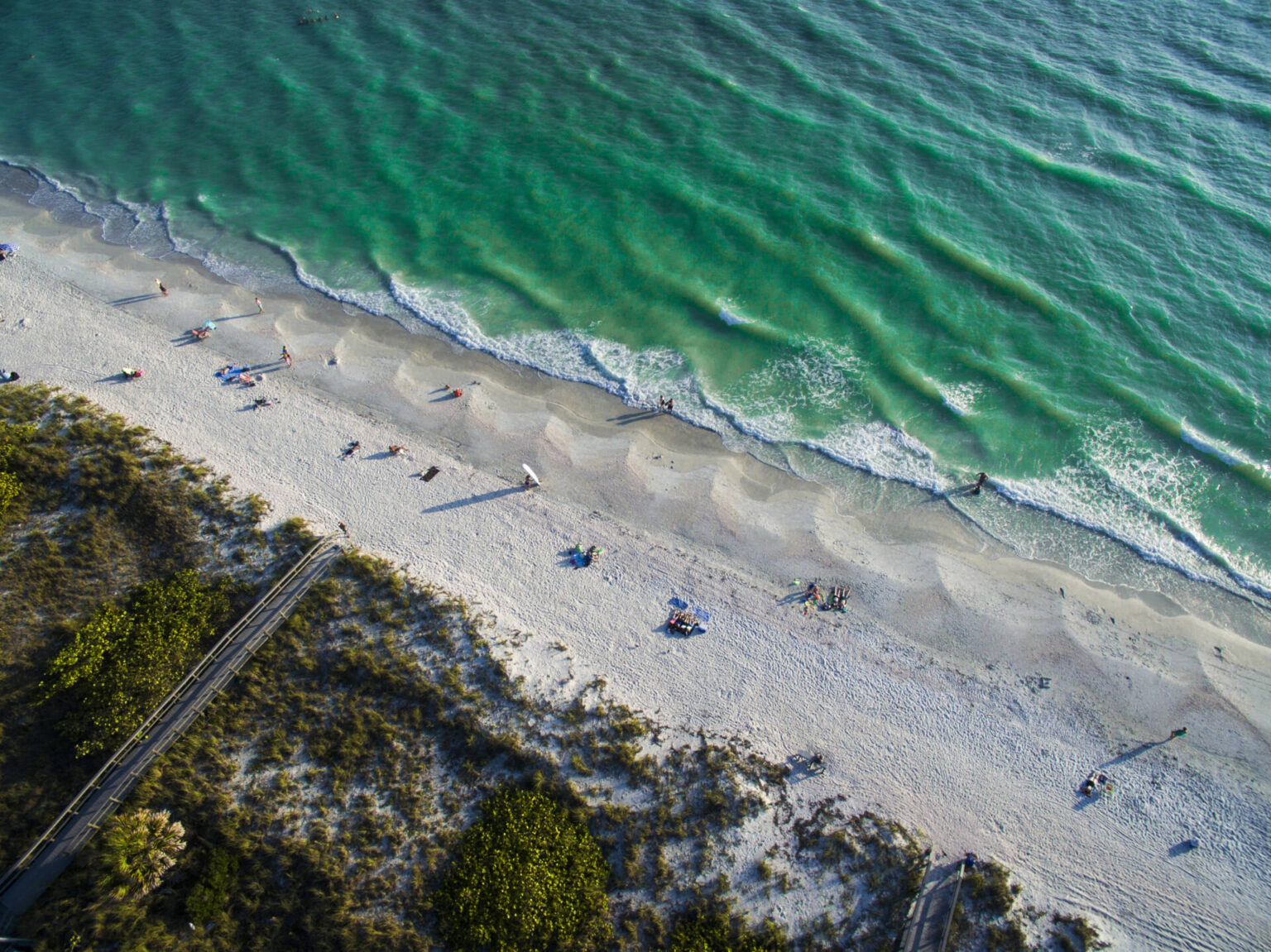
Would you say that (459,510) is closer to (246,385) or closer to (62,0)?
(246,385)

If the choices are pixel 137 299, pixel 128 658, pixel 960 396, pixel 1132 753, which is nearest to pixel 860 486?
pixel 960 396

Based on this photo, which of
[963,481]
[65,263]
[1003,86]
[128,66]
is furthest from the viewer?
[128,66]

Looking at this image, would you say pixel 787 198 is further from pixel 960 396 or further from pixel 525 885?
pixel 525 885

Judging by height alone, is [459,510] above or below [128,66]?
below

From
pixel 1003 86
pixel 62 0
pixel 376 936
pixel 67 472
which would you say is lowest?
pixel 376 936

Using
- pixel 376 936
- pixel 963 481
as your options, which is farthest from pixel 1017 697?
pixel 376 936

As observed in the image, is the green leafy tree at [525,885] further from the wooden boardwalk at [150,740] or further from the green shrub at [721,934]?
the wooden boardwalk at [150,740]

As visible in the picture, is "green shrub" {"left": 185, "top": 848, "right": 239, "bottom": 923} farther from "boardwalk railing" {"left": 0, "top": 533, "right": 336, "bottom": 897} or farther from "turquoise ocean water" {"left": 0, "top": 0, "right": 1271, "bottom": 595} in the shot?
"turquoise ocean water" {"left": 0, "top": 0, "right": 1271, "bottom": 595}

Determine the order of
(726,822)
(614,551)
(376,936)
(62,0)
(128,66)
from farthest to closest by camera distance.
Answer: (62,0)
(128,66)
(614,551)
(726,822)
(376,936)
